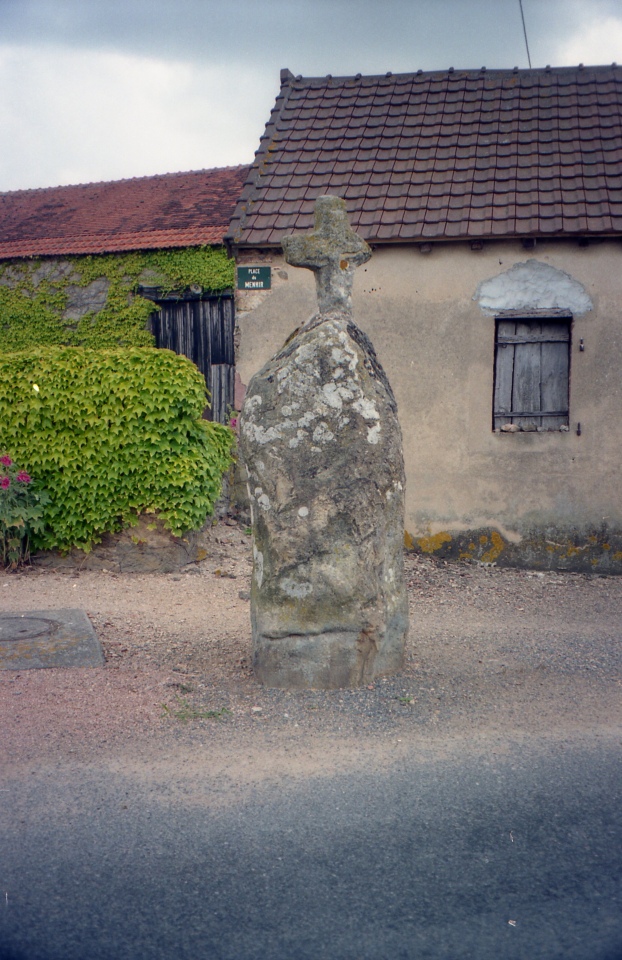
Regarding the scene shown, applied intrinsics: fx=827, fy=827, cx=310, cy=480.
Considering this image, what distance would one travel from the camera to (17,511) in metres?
8.24

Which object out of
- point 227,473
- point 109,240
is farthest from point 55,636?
point 109,240

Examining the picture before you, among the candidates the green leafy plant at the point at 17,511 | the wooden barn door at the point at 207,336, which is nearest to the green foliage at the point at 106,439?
the green leafy plant at the point at 17,511

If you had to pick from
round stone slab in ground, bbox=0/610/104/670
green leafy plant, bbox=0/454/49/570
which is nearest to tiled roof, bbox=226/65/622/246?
green leafy plant, bbox=0/454/49/570

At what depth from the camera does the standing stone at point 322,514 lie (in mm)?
4773

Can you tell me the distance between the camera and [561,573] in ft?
31.1

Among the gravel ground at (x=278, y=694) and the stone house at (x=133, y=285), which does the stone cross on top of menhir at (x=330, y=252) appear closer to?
the gravel ground at (x=278, y=694)

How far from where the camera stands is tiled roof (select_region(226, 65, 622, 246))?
31.0 ft

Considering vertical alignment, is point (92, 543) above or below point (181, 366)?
below

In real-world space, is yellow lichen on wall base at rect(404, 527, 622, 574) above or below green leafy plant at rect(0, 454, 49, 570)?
below

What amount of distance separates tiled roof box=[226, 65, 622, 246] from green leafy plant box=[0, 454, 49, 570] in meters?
3.77

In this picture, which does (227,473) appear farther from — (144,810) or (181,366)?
(144,810)

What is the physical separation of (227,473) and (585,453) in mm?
4359

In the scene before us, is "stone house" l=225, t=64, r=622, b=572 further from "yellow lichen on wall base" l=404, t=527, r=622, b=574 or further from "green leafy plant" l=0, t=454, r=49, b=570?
"green leafy plant" l=0, t=454, r=49, b=570

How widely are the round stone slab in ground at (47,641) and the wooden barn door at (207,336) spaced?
7340 millimetres
